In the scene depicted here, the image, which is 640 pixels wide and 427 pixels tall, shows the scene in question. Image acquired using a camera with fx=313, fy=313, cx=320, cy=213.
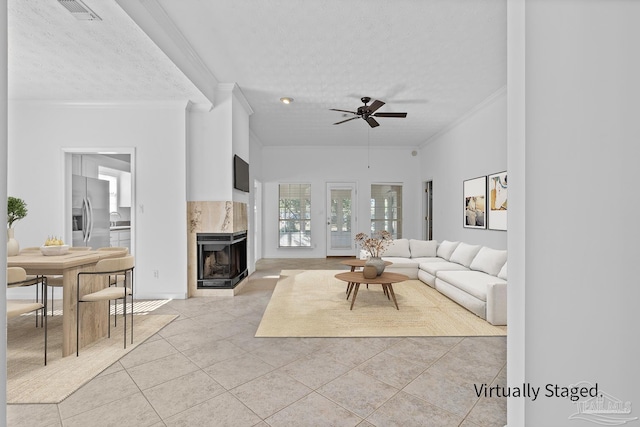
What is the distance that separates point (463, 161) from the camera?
5906 mm

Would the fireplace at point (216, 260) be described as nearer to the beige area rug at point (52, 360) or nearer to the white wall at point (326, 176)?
the beige area rug at point (52, 360)

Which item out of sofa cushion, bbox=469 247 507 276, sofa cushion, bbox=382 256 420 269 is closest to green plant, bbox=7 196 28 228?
sofa cushion, bbox=382 256 420 269

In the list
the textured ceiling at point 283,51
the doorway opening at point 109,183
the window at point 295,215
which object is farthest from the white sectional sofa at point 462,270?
the doorway opening at point 109,183

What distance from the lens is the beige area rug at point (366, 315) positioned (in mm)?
3119

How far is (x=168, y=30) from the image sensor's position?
3.03m

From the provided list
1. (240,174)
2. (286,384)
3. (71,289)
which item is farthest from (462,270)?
(71,289)

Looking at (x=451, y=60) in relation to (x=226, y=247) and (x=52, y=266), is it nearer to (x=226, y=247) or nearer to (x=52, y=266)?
(x=226, y=247)

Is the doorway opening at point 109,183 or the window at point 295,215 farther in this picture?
the window at point 295,215

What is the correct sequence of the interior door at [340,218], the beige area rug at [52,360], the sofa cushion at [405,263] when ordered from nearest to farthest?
the beige area rug at [52,360] < the sofa cushion at [405,263] < the interior door at [340,218]

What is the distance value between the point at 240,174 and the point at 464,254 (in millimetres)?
3733

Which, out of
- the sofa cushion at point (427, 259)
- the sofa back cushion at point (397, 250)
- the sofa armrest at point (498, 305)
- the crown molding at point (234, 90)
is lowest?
the sofa armrest at point (498, 305)

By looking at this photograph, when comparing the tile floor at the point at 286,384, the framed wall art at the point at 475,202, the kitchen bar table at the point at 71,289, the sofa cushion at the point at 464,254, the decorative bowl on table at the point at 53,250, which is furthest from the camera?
the framed wall art at the point at 475,202

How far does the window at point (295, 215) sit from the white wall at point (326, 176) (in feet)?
0.45

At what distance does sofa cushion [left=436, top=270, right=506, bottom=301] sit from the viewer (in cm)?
359
